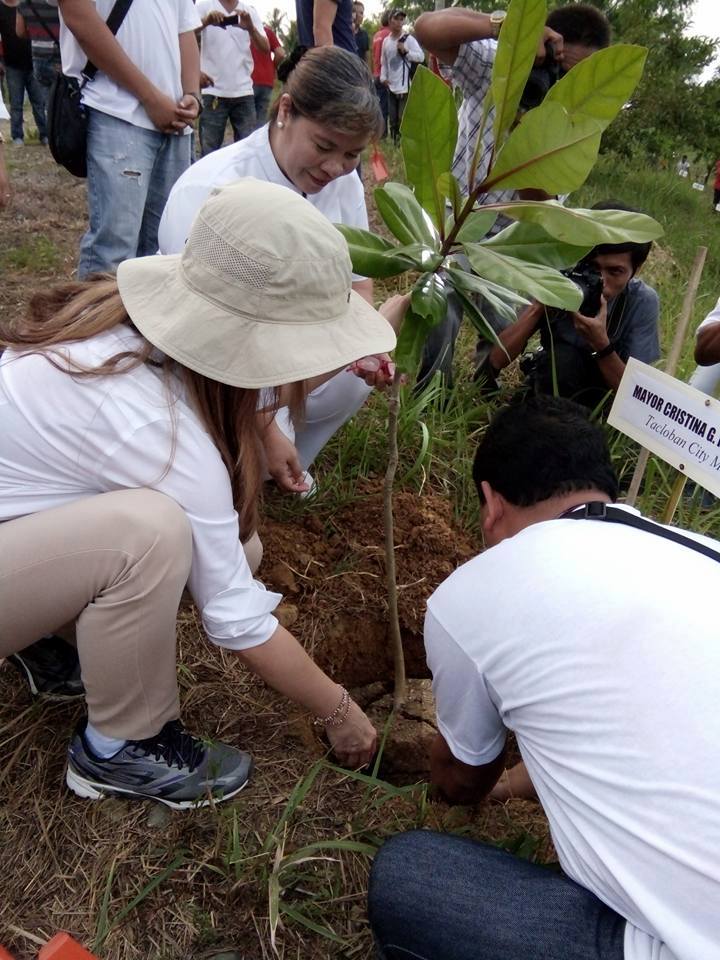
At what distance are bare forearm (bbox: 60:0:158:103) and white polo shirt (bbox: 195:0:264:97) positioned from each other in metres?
2.63

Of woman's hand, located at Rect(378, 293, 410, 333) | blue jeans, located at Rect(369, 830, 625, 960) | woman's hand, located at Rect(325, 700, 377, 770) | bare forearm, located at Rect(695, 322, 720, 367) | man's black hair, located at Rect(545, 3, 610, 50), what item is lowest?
woman's hand, located at Rect(325, 700, 377, 770)

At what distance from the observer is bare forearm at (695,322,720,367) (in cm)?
227

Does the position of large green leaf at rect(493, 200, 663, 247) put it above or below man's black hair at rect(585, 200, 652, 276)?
above

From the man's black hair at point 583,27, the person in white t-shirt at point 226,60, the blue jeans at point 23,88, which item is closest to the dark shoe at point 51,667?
the man's black hair at point 583,27

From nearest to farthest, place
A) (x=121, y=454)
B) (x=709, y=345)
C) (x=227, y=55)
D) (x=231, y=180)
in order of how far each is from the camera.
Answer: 1. (x=121, y=454)
2. (x=231, y=180)
3. (x=709, y=345)
4. (x=227, y=55)

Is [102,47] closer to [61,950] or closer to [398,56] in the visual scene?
[61,950]

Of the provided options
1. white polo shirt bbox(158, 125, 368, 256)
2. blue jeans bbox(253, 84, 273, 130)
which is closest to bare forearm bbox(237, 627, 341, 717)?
white polo shirt bbox(158, 125, 368, 256)

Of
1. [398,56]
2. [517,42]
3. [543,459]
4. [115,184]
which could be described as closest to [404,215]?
[517,42]

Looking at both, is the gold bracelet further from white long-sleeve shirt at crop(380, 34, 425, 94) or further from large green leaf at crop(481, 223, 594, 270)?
white long-sleeve shirt at crop(380, 34, 425, 94)

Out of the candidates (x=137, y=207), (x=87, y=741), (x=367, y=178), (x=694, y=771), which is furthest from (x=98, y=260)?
(x=367, y=178)

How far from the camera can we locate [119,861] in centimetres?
128

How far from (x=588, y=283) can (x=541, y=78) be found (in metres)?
0.73

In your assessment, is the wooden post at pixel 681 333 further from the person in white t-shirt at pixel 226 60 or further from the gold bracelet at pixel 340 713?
the person in white t-shirt at pixel 226 60

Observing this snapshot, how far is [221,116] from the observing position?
15.3 ft
